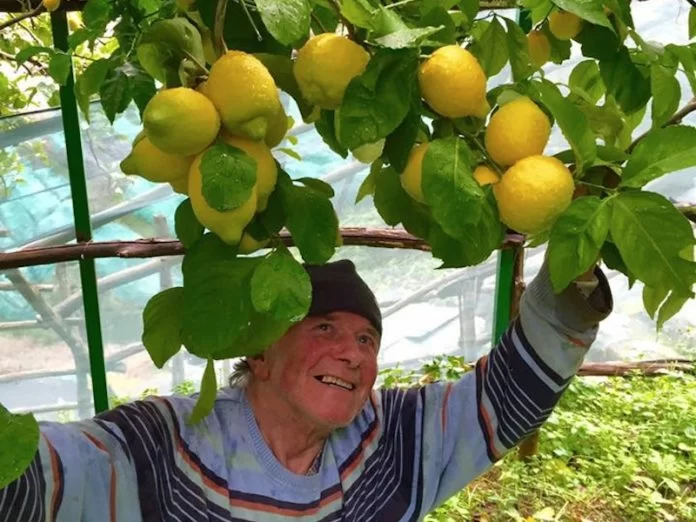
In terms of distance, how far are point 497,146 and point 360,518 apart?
2.49 ft

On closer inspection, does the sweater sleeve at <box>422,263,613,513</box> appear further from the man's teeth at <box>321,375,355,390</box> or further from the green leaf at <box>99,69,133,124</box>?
the green leaf at <box>99,69,133,124</box>

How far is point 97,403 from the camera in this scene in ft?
6.82

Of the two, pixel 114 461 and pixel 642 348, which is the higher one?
pixel 114 461

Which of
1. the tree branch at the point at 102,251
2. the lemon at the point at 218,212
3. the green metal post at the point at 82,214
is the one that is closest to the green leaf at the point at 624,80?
the lemon at the point at 218,212

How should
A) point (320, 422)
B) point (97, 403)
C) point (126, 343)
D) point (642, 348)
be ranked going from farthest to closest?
point (642, 348) < point (126, 343) < point (97, 403) < point (320, 422)

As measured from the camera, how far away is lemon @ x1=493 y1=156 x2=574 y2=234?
0.41 m

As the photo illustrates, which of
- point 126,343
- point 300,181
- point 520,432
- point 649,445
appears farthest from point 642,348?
point 300,181

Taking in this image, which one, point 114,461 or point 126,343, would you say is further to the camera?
point 126,343

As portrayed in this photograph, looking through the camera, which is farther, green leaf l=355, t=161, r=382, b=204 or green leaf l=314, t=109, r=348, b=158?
green leaf l=355, t=161, r=382, b=204

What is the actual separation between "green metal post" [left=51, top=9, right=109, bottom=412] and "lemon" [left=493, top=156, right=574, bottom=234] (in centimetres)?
159

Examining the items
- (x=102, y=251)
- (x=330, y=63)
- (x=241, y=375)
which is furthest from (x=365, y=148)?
(x=102, y=251)

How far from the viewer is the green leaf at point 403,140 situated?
1.45ft

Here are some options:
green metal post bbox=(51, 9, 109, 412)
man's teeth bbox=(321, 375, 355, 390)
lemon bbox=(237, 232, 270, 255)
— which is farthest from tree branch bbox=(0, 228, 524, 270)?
lemon bbox=(237, 232, 270, 255)

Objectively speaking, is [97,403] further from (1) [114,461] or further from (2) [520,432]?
(2) [520,432]
